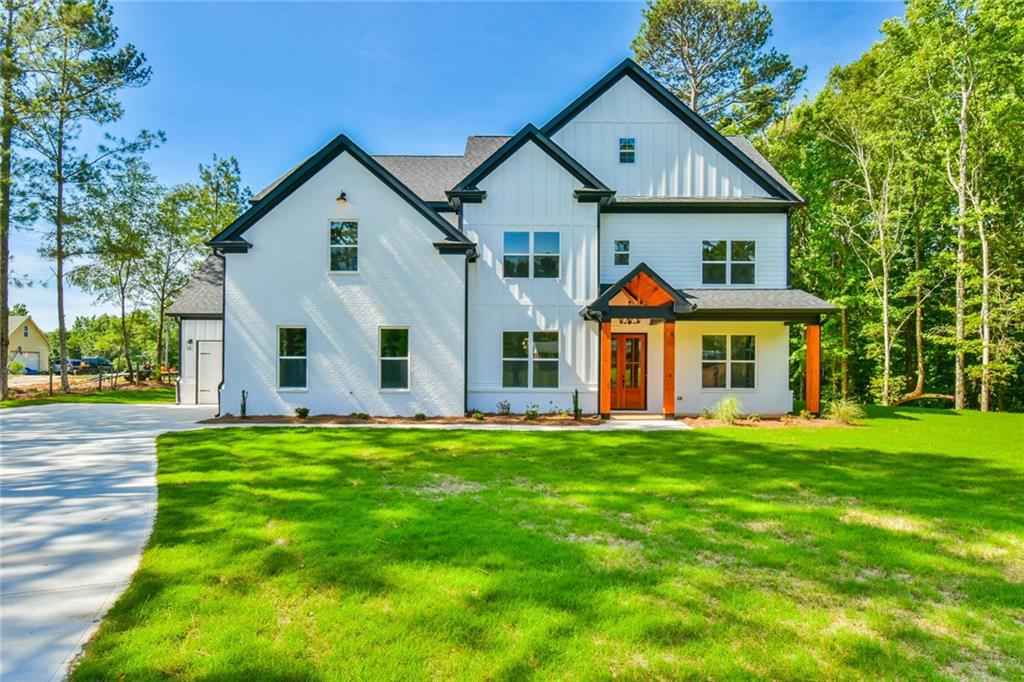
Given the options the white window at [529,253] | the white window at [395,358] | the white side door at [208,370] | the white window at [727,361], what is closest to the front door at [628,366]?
the white window at [727,361]

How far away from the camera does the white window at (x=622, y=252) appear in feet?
53.1

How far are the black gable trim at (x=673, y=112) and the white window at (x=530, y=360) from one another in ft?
23.0

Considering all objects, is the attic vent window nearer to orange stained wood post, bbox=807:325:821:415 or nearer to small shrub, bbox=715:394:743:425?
orange stained wood post, bbox=807:325:821:415

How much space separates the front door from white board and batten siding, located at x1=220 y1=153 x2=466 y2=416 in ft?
17.0

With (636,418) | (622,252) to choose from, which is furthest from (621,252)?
(636,418)

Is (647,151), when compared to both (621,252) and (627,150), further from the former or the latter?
(621,252)

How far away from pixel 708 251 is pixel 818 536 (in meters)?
12.6

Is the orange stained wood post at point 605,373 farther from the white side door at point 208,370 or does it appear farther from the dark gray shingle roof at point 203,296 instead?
the white side door at point 208,370

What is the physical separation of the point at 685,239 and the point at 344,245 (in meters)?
10.9

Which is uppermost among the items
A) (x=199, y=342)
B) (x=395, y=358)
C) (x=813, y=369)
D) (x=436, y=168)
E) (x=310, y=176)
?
(x=436, y=168)

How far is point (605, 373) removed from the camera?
47.3 feet

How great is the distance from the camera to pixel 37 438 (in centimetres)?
1082

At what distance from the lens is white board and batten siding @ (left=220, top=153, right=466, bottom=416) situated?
1433 centimetres

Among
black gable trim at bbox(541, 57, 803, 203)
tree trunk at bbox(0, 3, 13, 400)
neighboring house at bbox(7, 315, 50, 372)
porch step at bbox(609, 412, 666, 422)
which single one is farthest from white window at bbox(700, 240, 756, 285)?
neighboring house at bbox(7, 315, 50, 372)
